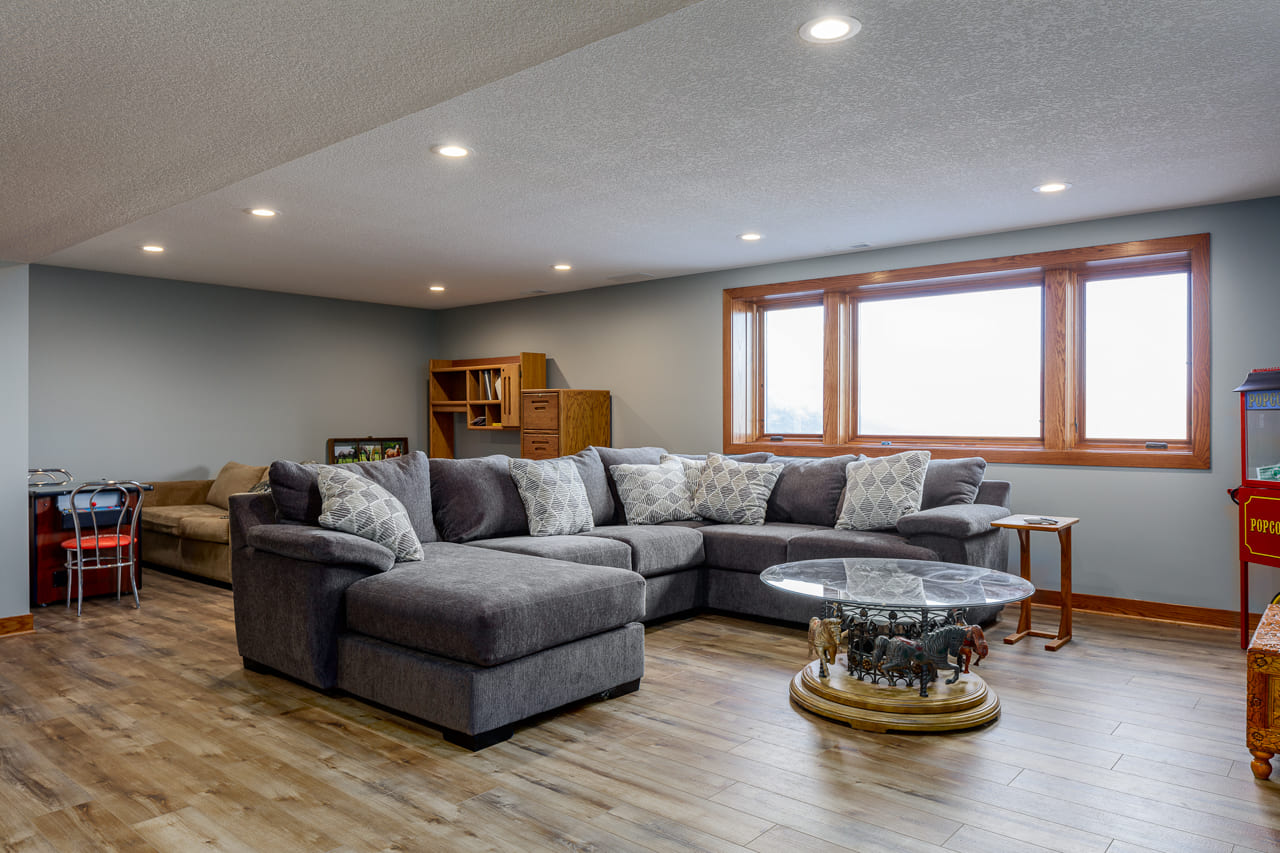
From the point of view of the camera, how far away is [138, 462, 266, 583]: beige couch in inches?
225

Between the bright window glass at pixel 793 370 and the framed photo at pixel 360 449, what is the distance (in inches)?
146

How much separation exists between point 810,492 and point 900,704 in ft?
7.04

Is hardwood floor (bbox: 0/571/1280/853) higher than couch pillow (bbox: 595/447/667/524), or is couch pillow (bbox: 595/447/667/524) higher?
couch pillow (bbox: 595/447/667/524)

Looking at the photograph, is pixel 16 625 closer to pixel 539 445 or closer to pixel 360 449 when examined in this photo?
pixel 360 449

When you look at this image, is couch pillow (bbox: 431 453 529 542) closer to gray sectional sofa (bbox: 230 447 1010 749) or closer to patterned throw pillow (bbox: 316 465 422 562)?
gray sectional sofa (bbox: 230 447 1010 749)

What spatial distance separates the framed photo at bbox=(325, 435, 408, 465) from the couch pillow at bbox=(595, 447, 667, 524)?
3197 mm

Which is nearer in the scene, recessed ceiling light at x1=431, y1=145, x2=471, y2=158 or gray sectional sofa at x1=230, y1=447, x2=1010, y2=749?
gray sectional sofa at x1=230, y1=447, x2=1010, y2=749

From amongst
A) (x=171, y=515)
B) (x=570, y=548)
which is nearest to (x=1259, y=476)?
(x=570, y=548)

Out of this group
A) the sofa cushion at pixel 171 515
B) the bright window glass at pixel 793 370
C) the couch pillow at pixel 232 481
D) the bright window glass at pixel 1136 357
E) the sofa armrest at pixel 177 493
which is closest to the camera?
the bright window glass at pixel 1136 357

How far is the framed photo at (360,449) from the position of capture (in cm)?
793

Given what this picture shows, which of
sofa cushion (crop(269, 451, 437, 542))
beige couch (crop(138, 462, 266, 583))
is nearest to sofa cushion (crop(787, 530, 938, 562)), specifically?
sofa cushion (crop(269, 451, 437, 542))

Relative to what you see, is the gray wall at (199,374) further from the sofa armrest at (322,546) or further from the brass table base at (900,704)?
the brass table base at (900,704)

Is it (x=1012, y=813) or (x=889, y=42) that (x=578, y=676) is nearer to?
(x=1012, y=813)

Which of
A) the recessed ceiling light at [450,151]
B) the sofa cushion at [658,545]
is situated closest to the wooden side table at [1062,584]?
the sofa cushion at [658,545]
